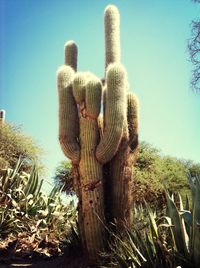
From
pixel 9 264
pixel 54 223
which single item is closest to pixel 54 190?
pixel 54 223

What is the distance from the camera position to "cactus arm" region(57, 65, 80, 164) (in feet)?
23.9

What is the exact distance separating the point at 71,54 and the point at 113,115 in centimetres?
222

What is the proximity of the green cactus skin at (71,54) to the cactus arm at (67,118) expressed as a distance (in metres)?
0.83

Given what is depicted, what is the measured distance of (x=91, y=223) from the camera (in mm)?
6863

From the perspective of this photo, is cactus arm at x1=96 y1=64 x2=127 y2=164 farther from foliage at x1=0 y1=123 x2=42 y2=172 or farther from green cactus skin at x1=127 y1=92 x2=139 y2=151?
foliage at x1=0 y1=123 x2=42 y2=172

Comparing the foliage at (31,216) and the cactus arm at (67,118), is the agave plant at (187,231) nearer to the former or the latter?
the cactus arm at (67,118)

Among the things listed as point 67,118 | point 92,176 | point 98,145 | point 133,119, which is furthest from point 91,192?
point 133,119

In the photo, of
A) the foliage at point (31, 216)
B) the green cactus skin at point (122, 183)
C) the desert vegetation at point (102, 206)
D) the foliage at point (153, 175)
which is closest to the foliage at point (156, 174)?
the foliage at point (153, 175)

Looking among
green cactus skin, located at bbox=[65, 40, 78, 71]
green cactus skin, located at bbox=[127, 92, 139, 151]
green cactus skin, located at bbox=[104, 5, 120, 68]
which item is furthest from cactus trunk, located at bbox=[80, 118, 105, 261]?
green cactus skin, located at bbox=[65, 40, 78, 71]

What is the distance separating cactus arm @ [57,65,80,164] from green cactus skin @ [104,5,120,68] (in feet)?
2.94

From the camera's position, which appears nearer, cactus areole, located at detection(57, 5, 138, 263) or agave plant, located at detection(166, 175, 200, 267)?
agave plant, located at detection(166, 175, 200, 267)

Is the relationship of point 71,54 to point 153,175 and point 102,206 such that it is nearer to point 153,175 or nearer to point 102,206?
point 102,206

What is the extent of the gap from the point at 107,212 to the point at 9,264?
2.13 m

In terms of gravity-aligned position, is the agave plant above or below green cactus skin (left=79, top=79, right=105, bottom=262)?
below
